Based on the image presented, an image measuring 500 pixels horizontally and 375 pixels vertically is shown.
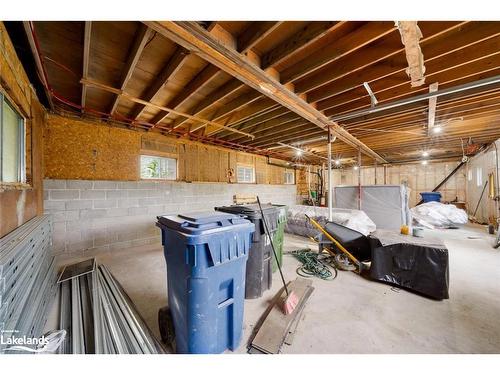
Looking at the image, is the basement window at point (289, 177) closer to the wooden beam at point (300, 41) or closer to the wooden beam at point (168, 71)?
the wooden beam at point (168, 71)

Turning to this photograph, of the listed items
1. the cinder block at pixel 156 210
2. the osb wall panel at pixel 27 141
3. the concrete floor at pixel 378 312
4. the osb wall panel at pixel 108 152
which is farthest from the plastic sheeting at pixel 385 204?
the osb wall panel at pixel 27 141

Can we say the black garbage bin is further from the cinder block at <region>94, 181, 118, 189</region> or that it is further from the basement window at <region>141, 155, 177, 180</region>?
the basement window at <region>141, 155, 177, 180</region>

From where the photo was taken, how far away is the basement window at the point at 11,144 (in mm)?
1744

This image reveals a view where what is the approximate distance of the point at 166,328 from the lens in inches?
59.8

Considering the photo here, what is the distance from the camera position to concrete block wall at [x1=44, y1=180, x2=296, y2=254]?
131 inches

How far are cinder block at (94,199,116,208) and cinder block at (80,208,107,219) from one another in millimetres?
79

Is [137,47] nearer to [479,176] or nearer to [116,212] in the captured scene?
[116,212]

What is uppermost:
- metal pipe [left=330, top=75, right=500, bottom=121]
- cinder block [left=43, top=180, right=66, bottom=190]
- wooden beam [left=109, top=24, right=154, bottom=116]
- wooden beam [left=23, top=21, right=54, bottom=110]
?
wooden beam [left=109, top=24, right=154, bottom=116]

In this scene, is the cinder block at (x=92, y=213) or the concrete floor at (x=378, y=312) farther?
the cinder block at (x=92, y=213)

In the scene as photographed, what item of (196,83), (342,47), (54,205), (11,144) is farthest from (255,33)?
(54,205)

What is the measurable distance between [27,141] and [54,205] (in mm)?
1396

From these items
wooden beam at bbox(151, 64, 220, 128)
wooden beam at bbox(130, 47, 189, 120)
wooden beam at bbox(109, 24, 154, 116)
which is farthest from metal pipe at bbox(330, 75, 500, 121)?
wooden beam at bbox(109, 24, 154, 116)

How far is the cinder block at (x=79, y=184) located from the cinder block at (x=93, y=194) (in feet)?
0.27

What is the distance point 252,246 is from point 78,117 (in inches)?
160
